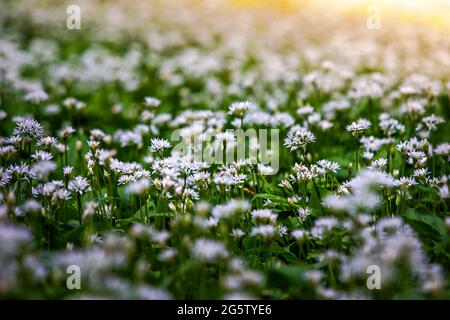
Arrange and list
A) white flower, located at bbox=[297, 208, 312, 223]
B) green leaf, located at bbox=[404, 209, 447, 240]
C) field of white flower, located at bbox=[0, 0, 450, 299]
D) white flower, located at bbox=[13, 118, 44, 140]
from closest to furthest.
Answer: field of white flower, located at bbox=[0, 0, 450, 299]
green leaf, located at bbox=[404, 209, 447, 240]
white flower, located at bbox=[297, 208, 312, 223]
white flower, located at bbox=[13, 118, 44, 140]

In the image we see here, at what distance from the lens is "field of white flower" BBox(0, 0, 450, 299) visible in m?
1.94

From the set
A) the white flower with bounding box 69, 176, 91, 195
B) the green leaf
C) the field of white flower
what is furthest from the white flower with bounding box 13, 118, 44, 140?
the green leaf

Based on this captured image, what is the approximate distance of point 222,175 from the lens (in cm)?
271

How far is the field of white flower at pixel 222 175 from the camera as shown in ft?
6.38

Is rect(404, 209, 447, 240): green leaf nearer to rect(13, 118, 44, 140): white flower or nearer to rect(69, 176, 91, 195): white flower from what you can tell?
rect(69, 176, 91, 195): white flower

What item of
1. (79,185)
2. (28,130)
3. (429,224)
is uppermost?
(28,130)

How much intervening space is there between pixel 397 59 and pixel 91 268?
5.44 metres

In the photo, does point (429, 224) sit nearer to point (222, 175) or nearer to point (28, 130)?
point (222, 175)

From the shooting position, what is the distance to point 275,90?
5172mm

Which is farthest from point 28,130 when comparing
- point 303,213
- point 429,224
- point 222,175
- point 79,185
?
point 429,224

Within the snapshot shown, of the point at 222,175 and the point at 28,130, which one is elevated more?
the point at 28,130
